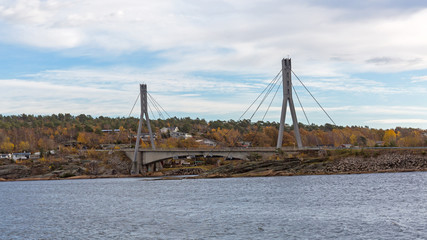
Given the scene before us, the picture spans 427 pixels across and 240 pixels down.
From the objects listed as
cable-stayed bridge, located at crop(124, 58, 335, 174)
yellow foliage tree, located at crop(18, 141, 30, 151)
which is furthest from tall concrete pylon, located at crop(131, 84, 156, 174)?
yellow foliage tree, located at crop(18, 141, 30, 151)

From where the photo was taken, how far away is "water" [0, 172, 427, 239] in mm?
30453

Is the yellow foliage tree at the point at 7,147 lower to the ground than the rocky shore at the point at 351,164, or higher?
higher

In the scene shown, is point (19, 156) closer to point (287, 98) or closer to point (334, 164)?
point (287, 98)

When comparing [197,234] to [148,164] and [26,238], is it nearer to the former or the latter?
[26,238]

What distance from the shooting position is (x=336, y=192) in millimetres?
48719

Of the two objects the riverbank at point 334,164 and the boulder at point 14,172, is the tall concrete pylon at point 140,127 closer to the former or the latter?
the riverbank at point 334,164

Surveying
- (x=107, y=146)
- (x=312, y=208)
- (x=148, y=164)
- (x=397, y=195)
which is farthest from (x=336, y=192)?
(x=107, y=146)

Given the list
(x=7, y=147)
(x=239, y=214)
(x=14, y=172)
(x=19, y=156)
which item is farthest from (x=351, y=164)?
(x=7, y=147)

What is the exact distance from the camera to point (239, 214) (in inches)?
1505

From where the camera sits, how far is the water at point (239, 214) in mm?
30453

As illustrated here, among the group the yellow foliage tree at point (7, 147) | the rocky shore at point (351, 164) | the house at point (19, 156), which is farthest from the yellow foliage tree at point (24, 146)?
the rocky shore at point (351, 164)

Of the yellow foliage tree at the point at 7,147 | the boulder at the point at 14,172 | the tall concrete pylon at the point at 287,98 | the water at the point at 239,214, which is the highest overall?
the tall concrete pylon at the point at 287,98

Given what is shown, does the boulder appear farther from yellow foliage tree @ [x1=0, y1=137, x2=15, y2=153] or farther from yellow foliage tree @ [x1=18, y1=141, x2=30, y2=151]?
yellow foliage tree @ [x1=18, y1=141, x2=30, y2=151]

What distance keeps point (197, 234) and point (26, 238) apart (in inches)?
439
